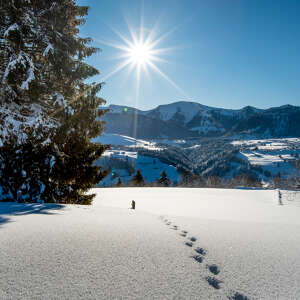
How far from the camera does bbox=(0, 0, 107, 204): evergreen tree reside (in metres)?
6.96

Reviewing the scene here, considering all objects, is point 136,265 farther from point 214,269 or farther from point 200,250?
point 200,250

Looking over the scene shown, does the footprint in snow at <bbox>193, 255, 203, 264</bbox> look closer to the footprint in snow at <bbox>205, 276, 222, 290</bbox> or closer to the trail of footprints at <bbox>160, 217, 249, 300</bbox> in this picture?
the trail of footprints at <bbox>160, 217, 249, 300</bbox>

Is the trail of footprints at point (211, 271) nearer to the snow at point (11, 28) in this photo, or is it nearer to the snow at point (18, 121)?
the snow at point (18, 121)

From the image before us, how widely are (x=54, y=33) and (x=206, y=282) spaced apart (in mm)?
9843

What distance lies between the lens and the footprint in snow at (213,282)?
1.81 meters

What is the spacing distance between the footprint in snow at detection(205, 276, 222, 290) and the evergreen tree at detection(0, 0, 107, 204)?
721cm

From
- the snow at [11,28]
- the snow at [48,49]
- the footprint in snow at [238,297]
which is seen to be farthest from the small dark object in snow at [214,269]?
the snow at [11,28]

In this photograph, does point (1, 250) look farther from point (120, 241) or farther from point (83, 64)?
point (83, 64)

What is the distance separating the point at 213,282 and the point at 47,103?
874cm

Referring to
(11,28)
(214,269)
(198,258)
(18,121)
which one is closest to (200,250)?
(198,258)

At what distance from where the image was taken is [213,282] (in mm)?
1890

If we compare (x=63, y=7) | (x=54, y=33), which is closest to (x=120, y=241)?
(x=54, y=33)

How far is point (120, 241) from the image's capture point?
2670mm

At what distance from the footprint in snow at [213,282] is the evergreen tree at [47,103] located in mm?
7212
